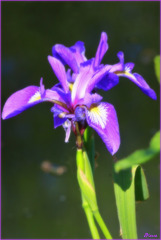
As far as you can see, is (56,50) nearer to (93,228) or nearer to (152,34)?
(93,228)

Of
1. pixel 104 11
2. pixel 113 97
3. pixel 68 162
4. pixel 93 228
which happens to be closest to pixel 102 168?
pixel 68 162

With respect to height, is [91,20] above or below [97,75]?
above

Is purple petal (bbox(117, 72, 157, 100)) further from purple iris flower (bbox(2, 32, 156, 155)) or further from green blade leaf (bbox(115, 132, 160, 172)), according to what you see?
green blade leaf (bbox(115, 132, 160, 172))

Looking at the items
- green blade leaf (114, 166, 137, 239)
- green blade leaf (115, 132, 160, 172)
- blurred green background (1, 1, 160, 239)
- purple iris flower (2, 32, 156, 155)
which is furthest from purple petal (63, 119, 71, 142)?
blurred green background (1, 1, 160, 239)

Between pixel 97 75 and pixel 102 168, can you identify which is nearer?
pixel 97 75

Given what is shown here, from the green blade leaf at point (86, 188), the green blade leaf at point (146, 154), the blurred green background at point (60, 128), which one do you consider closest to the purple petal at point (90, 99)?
the green blade leaf at point (86, 188)

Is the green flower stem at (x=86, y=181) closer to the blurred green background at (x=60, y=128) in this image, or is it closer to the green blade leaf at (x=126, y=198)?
the green blade leaf at (x=126, y=198)

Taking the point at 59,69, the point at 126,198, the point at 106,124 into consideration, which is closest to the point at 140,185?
the point at 126,198
